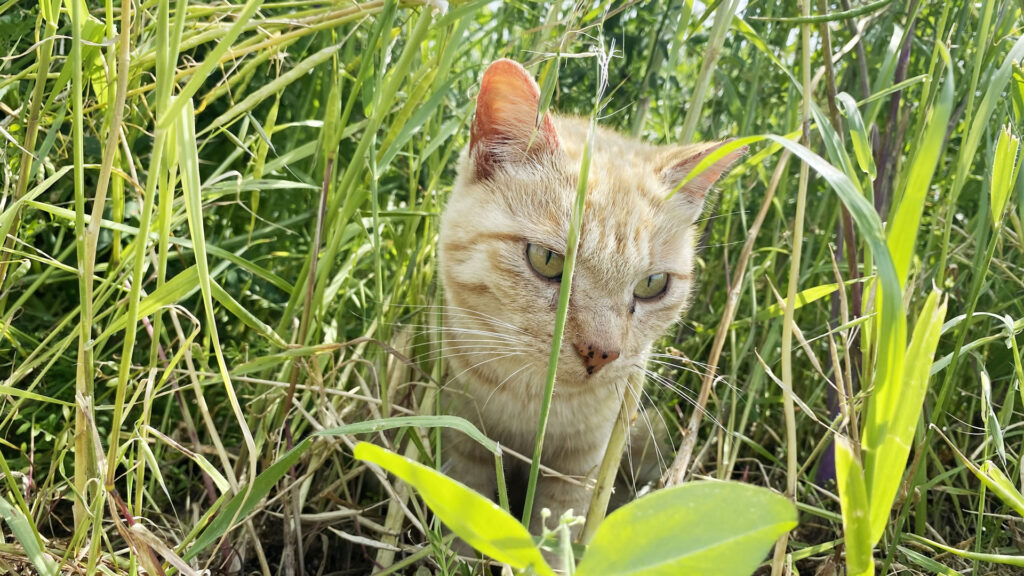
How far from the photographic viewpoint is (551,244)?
150cm

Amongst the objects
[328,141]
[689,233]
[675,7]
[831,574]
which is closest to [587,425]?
[689,233]

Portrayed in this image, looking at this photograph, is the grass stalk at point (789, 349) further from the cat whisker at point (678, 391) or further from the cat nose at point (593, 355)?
the cat nose at point (593, 355)

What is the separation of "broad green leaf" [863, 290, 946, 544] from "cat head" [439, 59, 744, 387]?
0.65m

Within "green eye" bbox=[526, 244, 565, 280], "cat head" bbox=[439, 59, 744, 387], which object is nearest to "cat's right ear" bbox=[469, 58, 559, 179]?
"cat head" bbox=[439, 59, 744, 387]

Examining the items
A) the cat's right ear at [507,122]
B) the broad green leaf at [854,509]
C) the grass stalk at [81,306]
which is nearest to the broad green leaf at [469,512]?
the broad green leaf at [854,509]

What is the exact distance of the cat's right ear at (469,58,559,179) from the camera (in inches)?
53.5

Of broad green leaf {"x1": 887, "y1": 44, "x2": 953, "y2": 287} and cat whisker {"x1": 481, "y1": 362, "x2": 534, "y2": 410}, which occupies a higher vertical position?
broad green leaf {"x1": 887, "y1": 44, "x2": 953, "y2": 287}

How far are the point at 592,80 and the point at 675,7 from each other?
1.03 feet

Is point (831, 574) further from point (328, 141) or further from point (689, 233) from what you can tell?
point (328, 141)

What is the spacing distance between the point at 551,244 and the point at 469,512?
0.83m

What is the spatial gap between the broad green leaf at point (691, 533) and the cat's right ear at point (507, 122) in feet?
2.38

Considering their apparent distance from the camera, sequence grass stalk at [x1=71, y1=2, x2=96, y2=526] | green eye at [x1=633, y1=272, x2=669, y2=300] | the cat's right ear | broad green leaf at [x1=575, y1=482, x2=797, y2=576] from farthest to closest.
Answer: green eye at [x1=633, y1=272, x2=669, y2=300] → the cat's right ear → grass stalk at [x1=71, y1=2, x2=96, y2=526] → broad green leaf at [x1=575, y1=482, x2=797, y2=576]

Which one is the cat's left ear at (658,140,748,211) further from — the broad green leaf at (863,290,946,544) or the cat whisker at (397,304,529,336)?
the broad green leaf at (863,290,946,544)

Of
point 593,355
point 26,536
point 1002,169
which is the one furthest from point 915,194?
point 26,536
